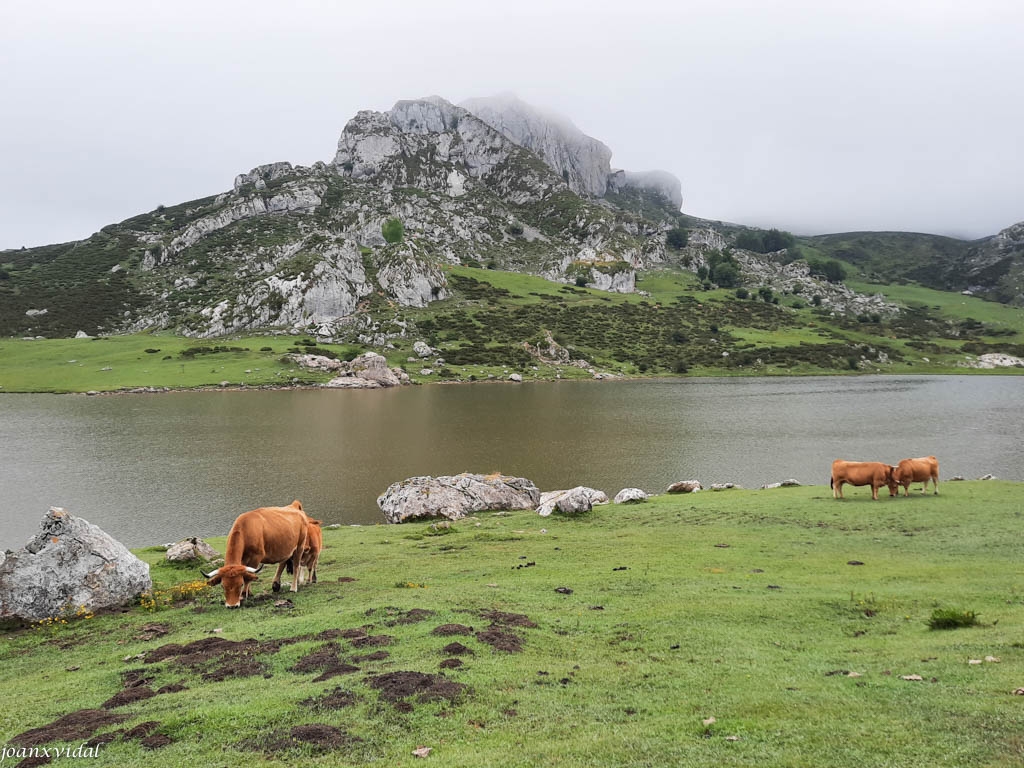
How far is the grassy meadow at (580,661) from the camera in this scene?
7.02 metres

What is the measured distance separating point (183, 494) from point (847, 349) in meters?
182

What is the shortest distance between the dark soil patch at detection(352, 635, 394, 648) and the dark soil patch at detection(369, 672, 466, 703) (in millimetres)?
1982

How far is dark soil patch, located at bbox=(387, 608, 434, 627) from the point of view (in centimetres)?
1260

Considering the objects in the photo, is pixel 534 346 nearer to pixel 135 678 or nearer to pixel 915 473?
pixel 915 473

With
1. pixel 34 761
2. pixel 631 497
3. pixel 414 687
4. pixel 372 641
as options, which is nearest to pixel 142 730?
pixel 34 761

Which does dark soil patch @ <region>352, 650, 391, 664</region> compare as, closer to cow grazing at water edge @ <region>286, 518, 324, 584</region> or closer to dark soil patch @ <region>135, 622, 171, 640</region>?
dark soil patch @ <region>135, 622, 171, 640</region>

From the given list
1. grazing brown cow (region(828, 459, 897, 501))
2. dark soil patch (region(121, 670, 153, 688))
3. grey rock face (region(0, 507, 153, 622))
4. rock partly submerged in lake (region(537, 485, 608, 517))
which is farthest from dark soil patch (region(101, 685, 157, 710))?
grazing brown cow (region(828, 459, 897, 501))

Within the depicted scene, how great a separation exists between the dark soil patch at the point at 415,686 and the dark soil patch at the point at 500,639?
2011 mm

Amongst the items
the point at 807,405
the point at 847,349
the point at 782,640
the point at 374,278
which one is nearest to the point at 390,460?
the point at 782,640

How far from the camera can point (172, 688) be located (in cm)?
954

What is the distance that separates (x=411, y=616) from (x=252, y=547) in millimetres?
5197

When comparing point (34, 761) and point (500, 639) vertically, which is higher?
point (34, 761)

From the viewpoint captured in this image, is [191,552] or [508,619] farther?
[191,552]

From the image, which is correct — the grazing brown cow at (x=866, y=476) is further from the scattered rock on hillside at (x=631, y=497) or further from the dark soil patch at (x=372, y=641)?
the dark soil patch at (x=372, y=641)
